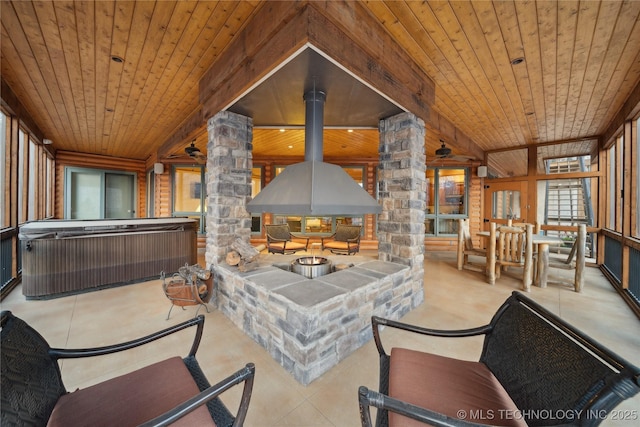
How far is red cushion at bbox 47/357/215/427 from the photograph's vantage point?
0.98 meters

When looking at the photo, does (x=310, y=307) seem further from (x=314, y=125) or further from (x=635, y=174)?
(x=635, y=174)

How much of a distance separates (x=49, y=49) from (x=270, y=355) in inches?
143

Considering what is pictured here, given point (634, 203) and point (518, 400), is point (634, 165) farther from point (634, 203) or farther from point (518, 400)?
point (518, 400)

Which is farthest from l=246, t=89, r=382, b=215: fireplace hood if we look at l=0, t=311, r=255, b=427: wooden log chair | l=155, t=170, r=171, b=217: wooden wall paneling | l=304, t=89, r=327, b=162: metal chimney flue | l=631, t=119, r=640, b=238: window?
Result: l=155, t=170, r=171, b=217: wooden wall paneling

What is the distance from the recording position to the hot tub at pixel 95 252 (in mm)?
3203

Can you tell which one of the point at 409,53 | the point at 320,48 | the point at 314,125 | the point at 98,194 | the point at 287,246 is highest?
the point at 409,53

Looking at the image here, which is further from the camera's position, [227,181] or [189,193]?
[189,193]

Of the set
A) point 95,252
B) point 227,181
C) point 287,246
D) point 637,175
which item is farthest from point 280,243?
point 637,175

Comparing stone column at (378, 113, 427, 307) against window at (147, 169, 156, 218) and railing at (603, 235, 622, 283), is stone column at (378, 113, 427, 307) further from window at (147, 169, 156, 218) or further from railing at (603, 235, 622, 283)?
window at (147, 169, 156, 218)

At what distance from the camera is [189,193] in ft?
24.1

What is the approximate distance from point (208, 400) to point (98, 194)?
9.19 metres

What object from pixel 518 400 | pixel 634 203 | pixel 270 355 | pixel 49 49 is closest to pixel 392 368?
pixel 518 400

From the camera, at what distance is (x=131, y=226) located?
391 centimetres

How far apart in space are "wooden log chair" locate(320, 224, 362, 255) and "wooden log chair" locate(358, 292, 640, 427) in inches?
141
